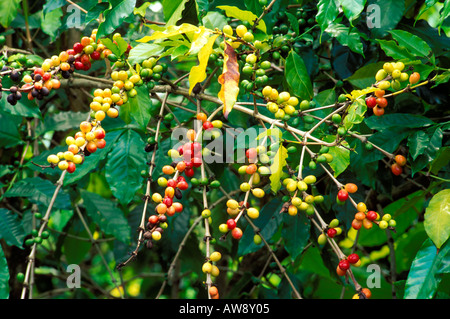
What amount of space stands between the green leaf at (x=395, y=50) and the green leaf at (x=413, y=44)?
0.03 m

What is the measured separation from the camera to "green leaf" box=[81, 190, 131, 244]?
183 cm

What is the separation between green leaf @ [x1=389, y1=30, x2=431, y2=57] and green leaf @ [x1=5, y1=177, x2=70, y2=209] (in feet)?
3.84

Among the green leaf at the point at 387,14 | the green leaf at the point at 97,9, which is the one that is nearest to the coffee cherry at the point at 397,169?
the green leaf at the point at 387,14

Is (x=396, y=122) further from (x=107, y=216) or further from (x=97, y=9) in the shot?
A: (x=107, y=216)

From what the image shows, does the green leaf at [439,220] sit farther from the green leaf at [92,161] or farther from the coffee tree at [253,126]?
the green leaf at [92,161]

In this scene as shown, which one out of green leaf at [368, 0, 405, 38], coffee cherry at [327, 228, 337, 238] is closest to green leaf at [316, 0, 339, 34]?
green leaf at [368, 0, 405, 38]

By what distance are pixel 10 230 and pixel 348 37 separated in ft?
3.99

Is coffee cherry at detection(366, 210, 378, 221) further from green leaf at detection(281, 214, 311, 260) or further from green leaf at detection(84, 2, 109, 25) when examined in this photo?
green leaf at detection(84, 2, 109, 25)

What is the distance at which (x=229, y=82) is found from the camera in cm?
105

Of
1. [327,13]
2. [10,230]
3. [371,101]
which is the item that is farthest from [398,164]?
[10,230]

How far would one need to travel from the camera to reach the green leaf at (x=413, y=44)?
4.38ft

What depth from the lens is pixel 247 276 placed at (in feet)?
6.82

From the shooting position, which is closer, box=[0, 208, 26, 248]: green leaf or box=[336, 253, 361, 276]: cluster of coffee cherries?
box=[336, 253, 361, 276]: cluster of coffee cherries

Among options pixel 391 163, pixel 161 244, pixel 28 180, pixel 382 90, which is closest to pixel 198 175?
pixel 161 244
